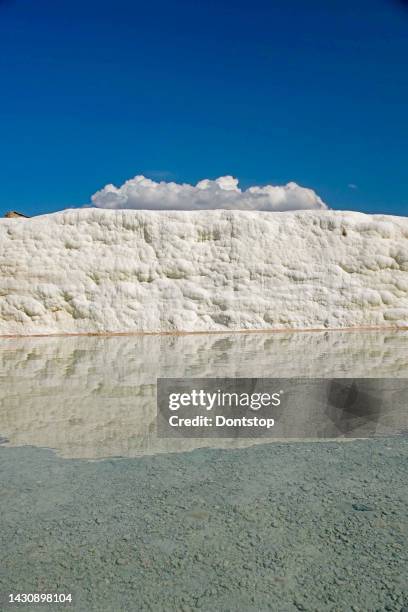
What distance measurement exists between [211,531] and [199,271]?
13.3 m

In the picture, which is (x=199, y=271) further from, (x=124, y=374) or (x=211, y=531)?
(x=211, y=531)

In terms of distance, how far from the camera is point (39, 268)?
14.6 m

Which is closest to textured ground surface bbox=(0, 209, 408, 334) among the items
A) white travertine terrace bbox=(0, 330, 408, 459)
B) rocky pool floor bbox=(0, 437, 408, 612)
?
white travertine terrace bbox=(0, 330, 408, 459)

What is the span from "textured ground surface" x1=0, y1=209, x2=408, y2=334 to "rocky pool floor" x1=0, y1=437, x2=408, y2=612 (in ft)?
37.7

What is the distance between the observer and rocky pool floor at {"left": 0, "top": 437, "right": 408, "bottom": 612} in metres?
1.87

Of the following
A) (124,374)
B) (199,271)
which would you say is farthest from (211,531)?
(199,271)

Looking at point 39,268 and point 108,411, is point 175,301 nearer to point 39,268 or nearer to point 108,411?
point 39,268

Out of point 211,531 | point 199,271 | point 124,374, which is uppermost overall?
point 199,271

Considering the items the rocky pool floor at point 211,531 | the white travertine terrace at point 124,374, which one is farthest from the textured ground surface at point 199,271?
the rocky pool floor at point 211,531

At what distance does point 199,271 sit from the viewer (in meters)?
15.4

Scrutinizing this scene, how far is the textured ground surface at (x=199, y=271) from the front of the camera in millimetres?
14547

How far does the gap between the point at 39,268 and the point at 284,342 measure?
778 cm

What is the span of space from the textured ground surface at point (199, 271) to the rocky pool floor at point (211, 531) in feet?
37.7

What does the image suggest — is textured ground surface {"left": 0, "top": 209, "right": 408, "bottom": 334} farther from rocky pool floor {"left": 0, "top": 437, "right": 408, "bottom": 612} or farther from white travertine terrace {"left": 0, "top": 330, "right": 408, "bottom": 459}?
rocky pool floor {"left": 0, "top": 437, "right": 408, "bottom": 612}
